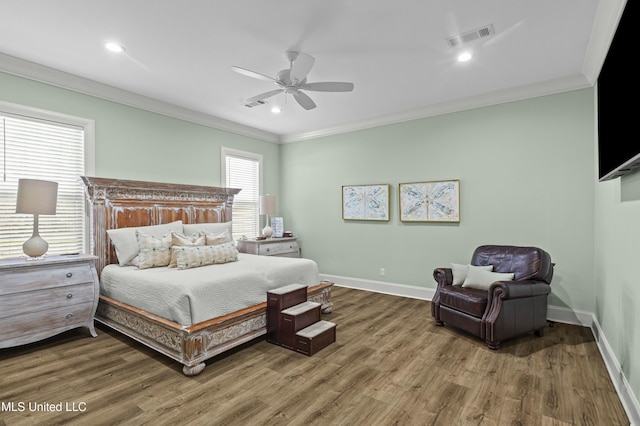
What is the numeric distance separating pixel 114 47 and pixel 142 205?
1914mm

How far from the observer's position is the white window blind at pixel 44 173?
3264 millimetres

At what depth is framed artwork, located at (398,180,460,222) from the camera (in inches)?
179

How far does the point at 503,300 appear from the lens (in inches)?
119

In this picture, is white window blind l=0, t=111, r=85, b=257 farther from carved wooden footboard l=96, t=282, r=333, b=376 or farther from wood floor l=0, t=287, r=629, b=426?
wood floor l=0, t=287, r=629, b=426

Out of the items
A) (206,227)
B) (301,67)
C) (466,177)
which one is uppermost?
(301,67)

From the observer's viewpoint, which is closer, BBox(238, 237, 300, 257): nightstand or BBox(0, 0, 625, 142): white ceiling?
BBox(0, 0, 625, 142): white ceiling

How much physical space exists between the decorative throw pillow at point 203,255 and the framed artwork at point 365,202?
2.32 metres

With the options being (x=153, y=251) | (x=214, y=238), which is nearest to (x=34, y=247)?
(x=153, y=251)

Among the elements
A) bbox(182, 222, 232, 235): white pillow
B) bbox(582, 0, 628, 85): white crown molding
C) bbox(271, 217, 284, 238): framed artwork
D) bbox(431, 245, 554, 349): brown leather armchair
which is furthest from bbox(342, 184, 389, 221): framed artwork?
bbox(582, 0, 628, 85): white crown molding

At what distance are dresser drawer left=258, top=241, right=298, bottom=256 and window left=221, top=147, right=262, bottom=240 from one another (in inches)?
23.7

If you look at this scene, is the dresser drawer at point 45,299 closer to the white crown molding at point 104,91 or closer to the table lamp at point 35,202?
the table lamp at point 35,202

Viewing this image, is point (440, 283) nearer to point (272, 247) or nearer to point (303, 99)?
point (303, 99)

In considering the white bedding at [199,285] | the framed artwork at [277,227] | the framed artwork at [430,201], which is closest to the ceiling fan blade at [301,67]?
the white bedding at [199,285]

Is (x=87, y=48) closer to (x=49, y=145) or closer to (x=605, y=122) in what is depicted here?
(x=49, y=145)
